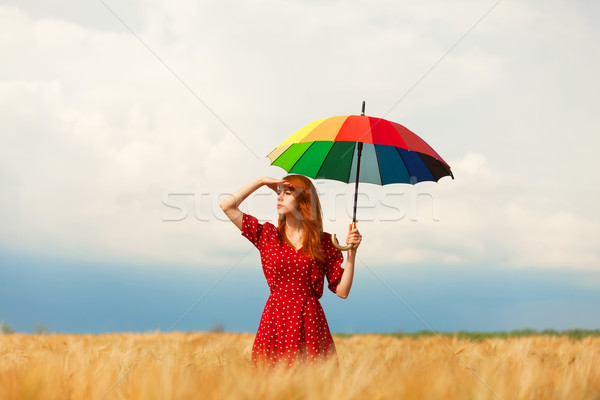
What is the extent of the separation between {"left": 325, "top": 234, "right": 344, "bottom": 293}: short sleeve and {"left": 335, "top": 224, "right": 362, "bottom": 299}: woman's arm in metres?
0.06

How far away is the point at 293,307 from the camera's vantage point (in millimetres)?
3977

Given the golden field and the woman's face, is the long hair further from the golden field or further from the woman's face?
the golden field

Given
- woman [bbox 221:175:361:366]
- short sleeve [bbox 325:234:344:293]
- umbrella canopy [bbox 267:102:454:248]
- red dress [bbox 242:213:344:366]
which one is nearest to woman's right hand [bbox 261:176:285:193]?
woman [bbox 221:175:361:366]

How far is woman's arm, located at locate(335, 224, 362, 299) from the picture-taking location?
3979mm

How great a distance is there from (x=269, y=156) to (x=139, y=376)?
6.88 ft

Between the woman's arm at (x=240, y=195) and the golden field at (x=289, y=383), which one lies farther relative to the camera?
the woman's arm at (x=240, y=195)

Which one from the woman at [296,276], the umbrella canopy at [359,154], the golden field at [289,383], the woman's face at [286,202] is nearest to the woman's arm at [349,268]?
the woman at [296,276]

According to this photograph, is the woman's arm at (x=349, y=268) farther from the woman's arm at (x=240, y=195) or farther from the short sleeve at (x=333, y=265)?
the woman's arm at (x=240, y=195)

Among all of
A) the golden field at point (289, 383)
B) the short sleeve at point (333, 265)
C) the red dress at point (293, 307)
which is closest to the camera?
the golden field at point (289, 383)

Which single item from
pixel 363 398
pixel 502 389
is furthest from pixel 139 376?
pixel 502 389

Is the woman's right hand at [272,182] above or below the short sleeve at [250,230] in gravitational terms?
above

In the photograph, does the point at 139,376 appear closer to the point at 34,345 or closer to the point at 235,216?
the point at 235,216

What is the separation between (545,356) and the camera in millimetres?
5367

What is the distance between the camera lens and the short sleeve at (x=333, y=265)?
4.07 m
